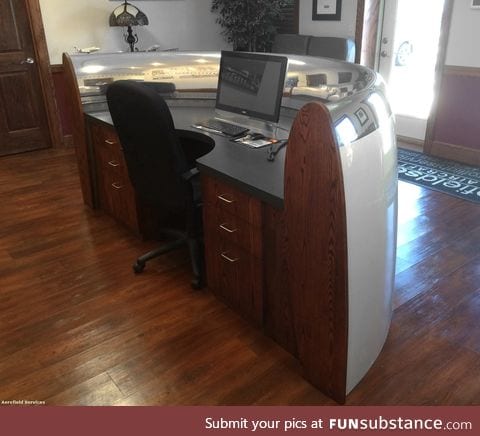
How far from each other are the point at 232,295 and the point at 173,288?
413 mm

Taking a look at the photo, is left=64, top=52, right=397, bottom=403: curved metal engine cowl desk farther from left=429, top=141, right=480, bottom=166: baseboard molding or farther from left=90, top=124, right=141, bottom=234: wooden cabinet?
left=429, top=141, right=480, bottom=166: baseboard molding

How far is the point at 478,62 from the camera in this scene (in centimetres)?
390

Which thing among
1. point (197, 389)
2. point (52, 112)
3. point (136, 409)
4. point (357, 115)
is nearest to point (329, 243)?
point (357, 115)

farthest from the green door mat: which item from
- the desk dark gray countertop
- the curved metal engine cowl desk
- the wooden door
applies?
the wooden door

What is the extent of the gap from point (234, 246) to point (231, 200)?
221mm

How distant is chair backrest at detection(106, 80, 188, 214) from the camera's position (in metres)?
2.00

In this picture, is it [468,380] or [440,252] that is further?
[440,252]

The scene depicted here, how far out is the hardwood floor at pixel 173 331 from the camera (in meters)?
1.75

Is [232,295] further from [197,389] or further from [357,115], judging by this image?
[357,115]

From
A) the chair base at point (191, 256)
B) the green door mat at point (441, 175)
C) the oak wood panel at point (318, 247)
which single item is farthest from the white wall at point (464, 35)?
the oak wood panel at point (318, 247)

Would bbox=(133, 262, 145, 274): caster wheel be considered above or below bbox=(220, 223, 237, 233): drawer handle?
below

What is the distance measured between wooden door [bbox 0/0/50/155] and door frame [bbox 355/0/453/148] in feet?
10.9

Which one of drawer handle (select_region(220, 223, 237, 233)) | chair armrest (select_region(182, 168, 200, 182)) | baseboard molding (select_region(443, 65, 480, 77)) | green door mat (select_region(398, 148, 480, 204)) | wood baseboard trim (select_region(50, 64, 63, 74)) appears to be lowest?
green door mat (select_region(398, 148, 480, 204))

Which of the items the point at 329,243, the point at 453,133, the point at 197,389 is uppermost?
the point at 329,243
